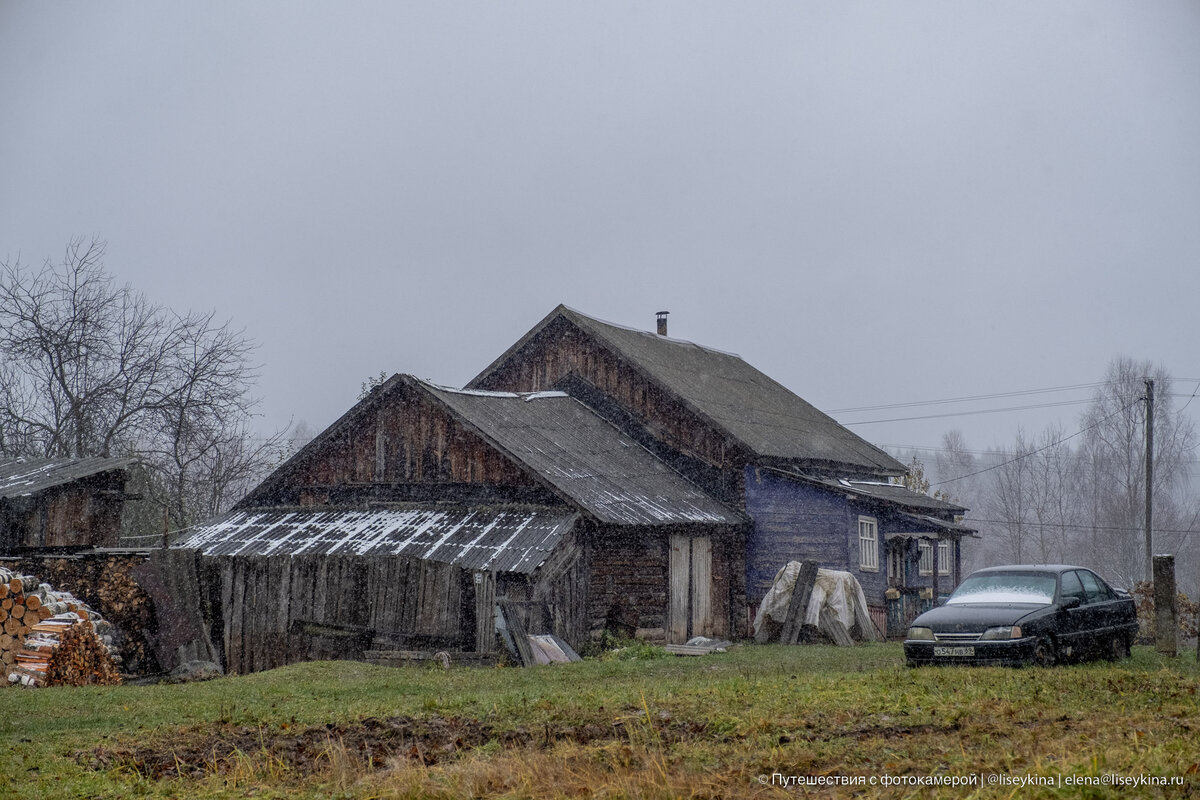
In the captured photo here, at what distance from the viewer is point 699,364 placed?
3588 cm

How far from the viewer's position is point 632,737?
8.35 meters

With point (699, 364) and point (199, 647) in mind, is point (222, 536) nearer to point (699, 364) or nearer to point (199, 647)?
point (199, 647)

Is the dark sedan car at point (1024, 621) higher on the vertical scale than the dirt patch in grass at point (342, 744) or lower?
higher

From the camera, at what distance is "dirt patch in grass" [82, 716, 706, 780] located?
28.4ft

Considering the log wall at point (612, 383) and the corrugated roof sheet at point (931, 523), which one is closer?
the log wall at point (612, 383)

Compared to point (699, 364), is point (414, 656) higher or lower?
lower

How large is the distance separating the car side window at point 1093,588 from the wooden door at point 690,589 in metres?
9.77

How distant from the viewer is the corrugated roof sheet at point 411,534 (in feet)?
69.0

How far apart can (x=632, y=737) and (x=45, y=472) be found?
20084 mm

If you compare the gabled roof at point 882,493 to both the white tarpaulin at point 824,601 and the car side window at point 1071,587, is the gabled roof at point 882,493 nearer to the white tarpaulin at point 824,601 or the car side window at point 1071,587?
the white tarpaulin at point 824,601

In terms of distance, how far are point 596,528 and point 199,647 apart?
8.13 m

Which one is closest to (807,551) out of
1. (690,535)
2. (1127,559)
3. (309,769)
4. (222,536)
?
(690,535)

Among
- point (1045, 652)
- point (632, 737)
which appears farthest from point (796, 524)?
point (632, 737)

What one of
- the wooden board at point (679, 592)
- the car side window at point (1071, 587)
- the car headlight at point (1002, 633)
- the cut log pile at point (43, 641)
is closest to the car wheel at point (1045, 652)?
the car headlight at point (1002, 633)
